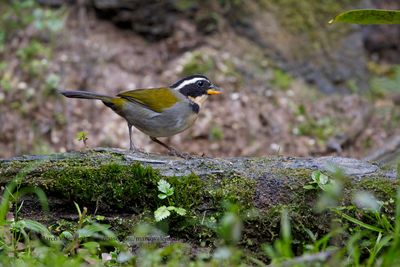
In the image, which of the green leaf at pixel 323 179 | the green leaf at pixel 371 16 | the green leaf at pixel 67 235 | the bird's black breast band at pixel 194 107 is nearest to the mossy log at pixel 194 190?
the green leaf at pixel 323 179

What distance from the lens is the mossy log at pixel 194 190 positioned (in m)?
4.58

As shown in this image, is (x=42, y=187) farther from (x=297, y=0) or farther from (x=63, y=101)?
(x=297, y=0)

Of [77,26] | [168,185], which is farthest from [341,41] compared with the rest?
[168,185]

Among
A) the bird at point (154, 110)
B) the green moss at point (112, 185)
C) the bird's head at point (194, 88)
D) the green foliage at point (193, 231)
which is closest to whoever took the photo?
the green foliage at point (193, 231)

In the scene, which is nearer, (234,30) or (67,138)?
(67,138)

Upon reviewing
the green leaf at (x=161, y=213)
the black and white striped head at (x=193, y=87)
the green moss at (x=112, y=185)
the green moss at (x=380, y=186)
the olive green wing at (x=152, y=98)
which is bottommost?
the green leaf at (x=161, y=213)

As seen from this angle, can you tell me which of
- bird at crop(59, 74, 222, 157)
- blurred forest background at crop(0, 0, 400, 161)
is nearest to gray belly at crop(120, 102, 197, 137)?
bird at crop(59, 74, 222, 157)

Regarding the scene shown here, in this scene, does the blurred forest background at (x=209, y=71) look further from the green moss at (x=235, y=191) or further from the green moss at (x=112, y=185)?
the green moss at (x=235, y=191)

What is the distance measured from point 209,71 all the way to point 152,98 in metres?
4.02

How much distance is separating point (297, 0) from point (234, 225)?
8325 millimetres

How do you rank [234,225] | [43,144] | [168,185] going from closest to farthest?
1. [234,225]
2. [168,185]
3. [43,144]

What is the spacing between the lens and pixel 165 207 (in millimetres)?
4523

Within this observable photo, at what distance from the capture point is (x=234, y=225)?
3516 millimetres

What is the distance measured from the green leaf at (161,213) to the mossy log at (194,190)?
0.14m
